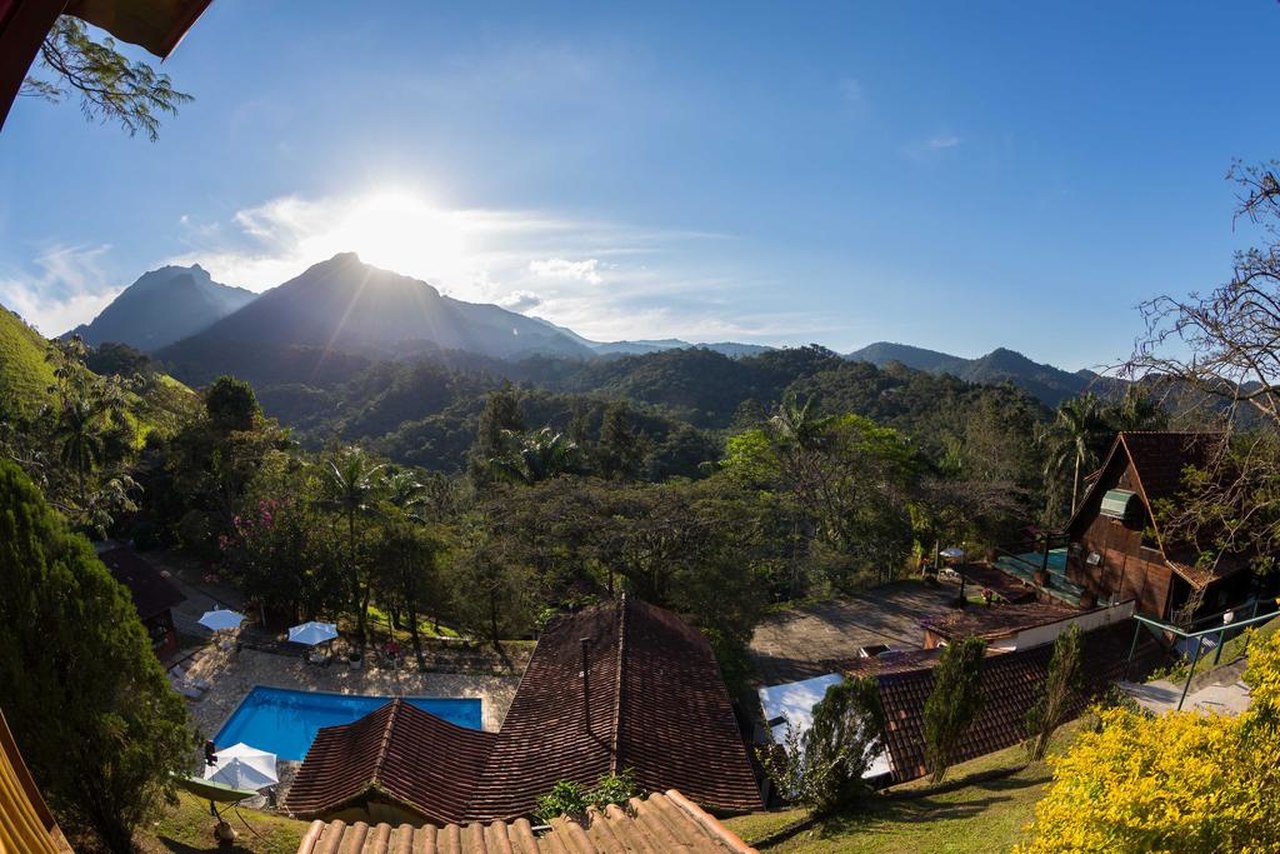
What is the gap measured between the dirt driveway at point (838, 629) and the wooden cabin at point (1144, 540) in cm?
536

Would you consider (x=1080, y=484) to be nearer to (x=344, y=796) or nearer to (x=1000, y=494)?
(x=1000, y=494)

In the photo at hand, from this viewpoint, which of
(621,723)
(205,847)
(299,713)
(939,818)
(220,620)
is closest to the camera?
(939,818)

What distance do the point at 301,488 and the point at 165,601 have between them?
5.49m

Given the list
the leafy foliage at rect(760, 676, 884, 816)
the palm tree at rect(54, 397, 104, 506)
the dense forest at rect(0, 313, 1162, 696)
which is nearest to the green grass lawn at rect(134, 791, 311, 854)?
the leafy foliage at rect(760, 676, 884, 816)

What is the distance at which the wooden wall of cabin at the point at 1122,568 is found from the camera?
15.6 meters

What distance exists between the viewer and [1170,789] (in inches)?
125

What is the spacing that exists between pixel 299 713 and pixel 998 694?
1650 cm

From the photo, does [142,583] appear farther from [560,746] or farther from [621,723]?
[621,723]

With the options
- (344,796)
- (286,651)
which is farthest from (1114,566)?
(286,651)

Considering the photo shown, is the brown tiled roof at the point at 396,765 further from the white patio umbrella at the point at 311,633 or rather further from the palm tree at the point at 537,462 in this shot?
the palm tree at the point at 537,462

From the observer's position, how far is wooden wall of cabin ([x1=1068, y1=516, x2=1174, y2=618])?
51.1ft

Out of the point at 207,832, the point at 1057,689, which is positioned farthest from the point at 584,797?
the point at 1057,689

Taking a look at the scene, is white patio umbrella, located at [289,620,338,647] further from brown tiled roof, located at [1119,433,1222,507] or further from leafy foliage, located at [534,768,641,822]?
brown tiled roof, located at [1119,433,1222,507]

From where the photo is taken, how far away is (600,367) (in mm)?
130625
